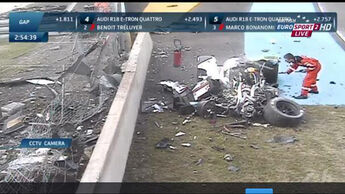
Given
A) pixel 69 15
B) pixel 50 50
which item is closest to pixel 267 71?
pixel 69 15

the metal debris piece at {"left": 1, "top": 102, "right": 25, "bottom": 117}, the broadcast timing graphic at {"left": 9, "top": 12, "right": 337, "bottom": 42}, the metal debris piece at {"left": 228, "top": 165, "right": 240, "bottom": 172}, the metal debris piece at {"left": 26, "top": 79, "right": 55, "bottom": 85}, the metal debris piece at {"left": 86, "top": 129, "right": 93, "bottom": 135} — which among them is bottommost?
the metal debris piece at {"left": 228, "top": 165, "right": 240, "bottom": 172}

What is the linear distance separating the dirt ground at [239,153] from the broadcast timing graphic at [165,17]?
1.58 meters

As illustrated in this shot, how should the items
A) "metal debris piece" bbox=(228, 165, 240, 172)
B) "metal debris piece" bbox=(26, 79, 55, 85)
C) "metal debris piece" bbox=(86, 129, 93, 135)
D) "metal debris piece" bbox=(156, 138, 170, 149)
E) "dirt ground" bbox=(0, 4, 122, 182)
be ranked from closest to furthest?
"metal debris piece" bbox=(228, 165, 240, 172)
"dirt ground" bbox=(0, 4, 122, 182)
"metal debris piece" bbox=(156, 138, 170, 149)
"metal debris piece" bbox=(86, 129, 93, 135)
"metal debris piece" bbox=(26, 79, 55, 85)

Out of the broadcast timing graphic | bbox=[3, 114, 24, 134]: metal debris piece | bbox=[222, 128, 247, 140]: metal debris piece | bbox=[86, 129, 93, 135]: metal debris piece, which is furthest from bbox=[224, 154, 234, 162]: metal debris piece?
bbox=[3, 114, 24, 134]: metal debris piece

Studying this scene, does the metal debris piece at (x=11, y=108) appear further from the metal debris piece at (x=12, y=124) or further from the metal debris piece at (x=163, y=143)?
Answer: the metal debris piece at (x=163, y=143)

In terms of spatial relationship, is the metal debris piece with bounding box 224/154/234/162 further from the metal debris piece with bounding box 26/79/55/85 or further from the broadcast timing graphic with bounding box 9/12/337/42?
the metal debris piece with bounding box 26/79/55/85

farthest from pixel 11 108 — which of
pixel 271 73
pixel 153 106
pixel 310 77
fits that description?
pixel 310 77

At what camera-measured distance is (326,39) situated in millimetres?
9992

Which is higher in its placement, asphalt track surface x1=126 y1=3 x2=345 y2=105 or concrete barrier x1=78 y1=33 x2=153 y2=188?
concrete barrier x1=78 y1=33 x2=153 y2=188

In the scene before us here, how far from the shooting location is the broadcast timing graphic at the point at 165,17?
5.00 m

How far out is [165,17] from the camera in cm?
643

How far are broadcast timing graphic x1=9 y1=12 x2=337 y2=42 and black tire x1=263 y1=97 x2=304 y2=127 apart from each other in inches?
46.6

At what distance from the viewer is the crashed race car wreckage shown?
6.35 metres

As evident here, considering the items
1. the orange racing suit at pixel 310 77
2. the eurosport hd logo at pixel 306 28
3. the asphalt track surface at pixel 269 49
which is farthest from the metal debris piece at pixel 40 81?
the orange racing suit at pixel 310 77
